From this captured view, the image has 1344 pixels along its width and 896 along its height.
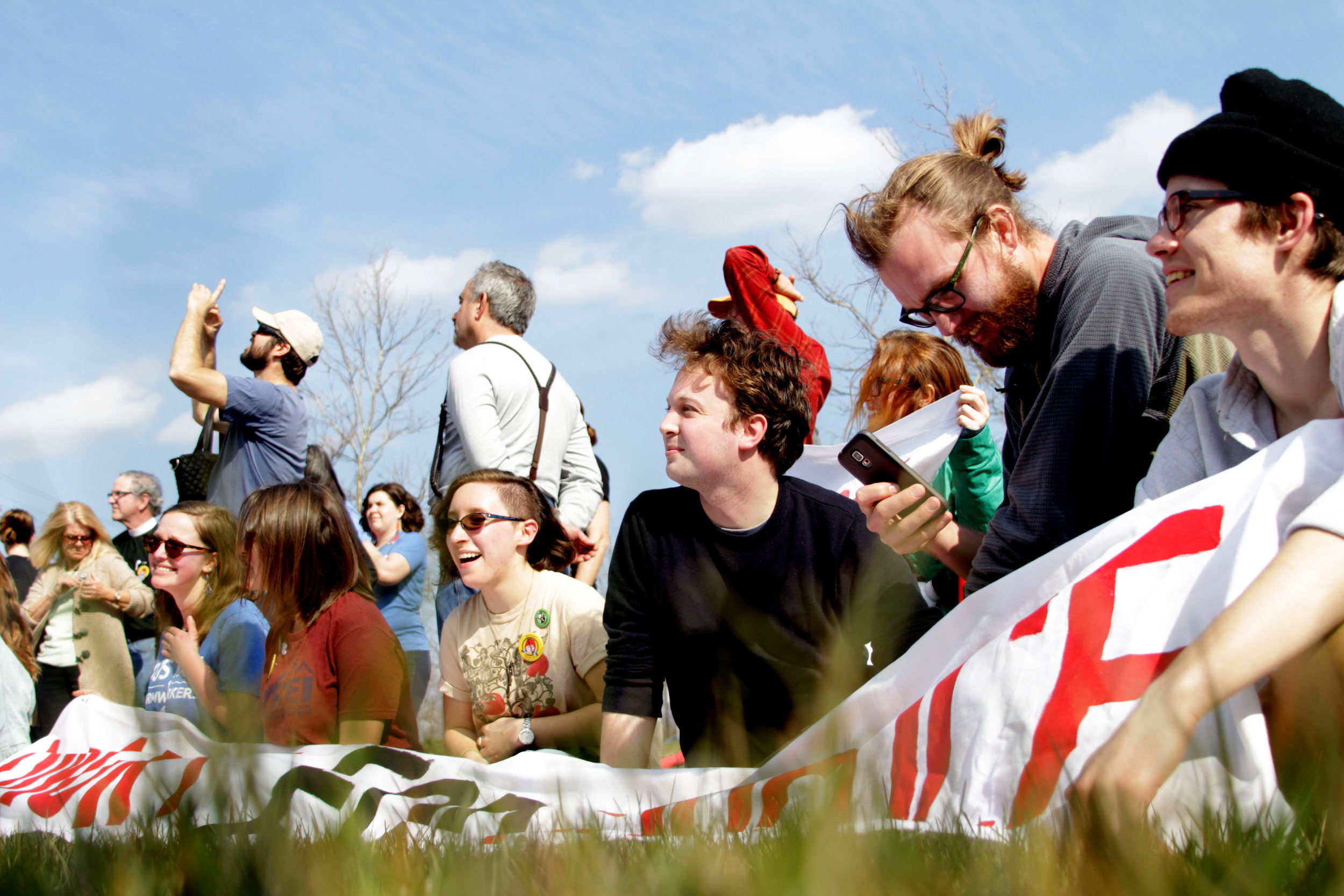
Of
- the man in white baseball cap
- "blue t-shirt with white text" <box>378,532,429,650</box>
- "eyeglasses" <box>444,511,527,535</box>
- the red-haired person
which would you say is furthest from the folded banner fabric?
"blue t-shirt with white text" <box>378,532,429,650</box>

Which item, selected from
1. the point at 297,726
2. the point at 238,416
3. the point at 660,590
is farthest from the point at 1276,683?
the point at 238,416

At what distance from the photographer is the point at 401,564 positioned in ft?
20.7

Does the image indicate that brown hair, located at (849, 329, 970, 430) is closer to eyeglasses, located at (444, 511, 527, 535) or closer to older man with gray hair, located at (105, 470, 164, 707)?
eyeglasses, located at (444, 511, 527, 535)

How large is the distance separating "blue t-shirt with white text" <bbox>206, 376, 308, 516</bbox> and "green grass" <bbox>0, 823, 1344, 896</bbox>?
3.95 meters

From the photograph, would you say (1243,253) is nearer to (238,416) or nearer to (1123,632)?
(1123,632)

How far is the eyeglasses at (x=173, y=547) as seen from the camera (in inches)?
179

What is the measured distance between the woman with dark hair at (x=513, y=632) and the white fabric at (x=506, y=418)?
206 mm

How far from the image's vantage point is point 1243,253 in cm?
204

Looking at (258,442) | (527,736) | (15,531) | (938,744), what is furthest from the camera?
(15,531)

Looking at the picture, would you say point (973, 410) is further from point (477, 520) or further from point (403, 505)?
point (403, 505)

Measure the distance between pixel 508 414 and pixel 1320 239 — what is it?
3.34 metres

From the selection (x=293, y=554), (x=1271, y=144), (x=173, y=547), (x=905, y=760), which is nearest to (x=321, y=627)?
(x=293, y=554)

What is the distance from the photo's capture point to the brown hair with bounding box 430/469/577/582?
14.2ft

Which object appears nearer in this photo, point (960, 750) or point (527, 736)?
point (960, 750)
